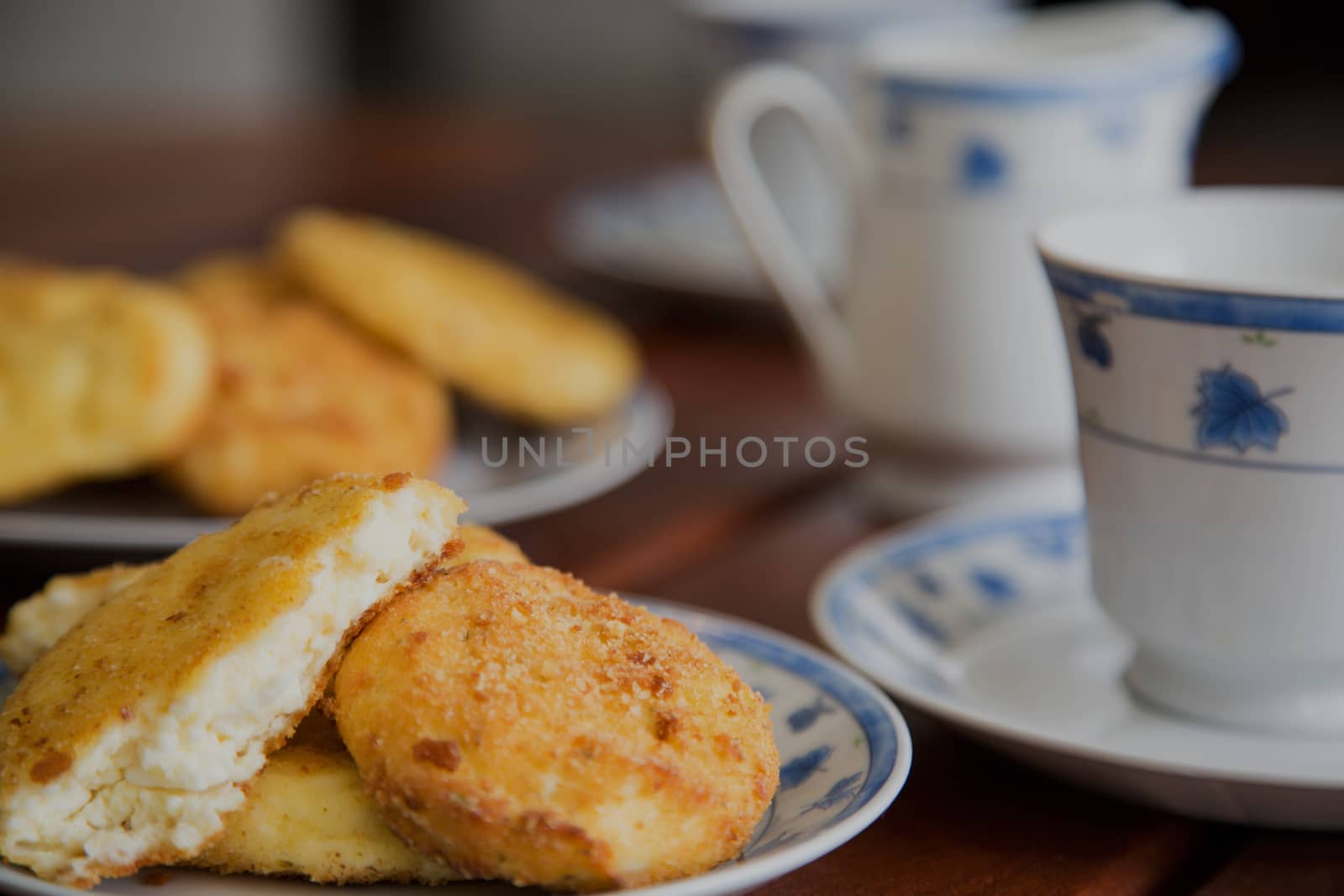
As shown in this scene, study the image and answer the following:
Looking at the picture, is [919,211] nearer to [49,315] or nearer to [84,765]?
[49,315]

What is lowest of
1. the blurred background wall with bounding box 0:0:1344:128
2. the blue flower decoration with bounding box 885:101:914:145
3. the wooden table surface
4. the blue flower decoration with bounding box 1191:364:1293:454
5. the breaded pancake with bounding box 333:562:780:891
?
the blurred background wall with bounding box 0:0:1344:128

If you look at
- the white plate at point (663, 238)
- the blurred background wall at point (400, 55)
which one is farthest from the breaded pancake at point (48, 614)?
the blurred background wall at point (400, 55)

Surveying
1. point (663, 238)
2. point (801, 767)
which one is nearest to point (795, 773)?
point (801, 767)

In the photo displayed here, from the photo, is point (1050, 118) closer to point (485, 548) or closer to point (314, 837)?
point (485, 548)

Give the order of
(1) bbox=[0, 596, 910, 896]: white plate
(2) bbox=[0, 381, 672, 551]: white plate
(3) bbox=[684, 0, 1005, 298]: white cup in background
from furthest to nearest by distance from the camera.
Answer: (3) bbox=[684, 0, 1005, 298]: white cup in background
(2) bbox=[0, 381, 672, 551]: white plate
(1) bbox=[0, 596, 910, 896]: white plate

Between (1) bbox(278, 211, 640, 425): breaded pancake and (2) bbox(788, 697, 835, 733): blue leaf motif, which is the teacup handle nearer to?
(1) bbox(278, 211, 640, 425): breaded pancake

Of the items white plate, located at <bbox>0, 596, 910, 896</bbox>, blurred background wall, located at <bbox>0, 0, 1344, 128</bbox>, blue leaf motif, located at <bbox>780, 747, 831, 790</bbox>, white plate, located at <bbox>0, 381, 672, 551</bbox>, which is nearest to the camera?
white plate, located at <bbox>0, 596, 910, 896</bbox>

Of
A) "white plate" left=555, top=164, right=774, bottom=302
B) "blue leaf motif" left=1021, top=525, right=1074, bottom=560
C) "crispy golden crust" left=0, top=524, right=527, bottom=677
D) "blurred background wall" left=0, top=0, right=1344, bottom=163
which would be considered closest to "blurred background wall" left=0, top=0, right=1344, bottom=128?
"blurred background wall" left=0, top=0, right=1344, bottom=163
